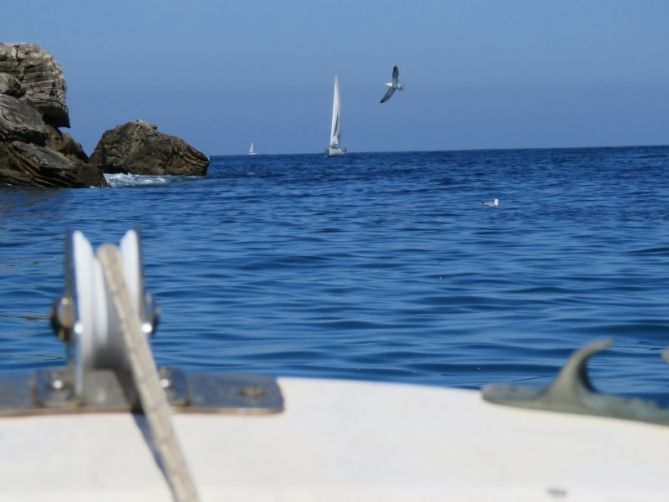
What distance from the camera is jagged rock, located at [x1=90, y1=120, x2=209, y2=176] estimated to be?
55281mm

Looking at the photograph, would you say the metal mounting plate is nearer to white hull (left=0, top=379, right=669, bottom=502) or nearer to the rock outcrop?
white hull (left=0, top=379, right=669, bottom=502)

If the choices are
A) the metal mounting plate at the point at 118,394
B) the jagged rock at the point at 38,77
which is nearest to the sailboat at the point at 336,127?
the jagged rock at the point at 38,77

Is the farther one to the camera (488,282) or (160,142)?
(160,142)

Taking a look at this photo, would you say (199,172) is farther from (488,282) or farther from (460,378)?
(460,378)

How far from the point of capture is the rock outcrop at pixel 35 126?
3591 cm

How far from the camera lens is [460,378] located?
6789 millimetres

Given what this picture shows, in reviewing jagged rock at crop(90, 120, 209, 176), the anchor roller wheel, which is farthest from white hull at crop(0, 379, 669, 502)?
jagged rock at crop(90, 120, 209, 176)

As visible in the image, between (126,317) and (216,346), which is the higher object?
(126,317)

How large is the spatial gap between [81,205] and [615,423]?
87.1 feet

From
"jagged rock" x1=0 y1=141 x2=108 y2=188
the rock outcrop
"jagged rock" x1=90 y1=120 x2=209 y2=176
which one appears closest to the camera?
"jagged rock" x1=0 y1=141 x2=108 y2=188

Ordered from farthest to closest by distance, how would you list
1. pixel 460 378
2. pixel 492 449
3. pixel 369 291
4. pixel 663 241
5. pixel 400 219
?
1. pixel 400 219
2. pixel 663 241
3. pixel 369 291
4. pixel 460 378
5. pixel 492 449

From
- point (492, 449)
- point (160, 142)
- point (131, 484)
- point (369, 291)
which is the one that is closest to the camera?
point (131, 484)

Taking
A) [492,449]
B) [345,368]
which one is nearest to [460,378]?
[345,368]

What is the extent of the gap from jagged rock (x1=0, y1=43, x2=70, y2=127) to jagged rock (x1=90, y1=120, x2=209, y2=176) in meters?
11.1
